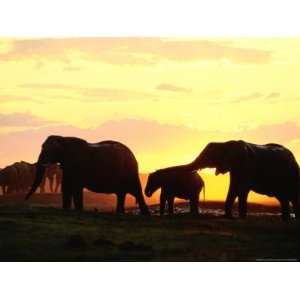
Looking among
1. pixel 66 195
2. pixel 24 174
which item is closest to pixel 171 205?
pixel 66 195

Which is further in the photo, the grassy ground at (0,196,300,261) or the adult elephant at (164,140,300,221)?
the adult elephant at (164,140,300,221)

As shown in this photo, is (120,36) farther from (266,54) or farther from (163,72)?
(266,54)

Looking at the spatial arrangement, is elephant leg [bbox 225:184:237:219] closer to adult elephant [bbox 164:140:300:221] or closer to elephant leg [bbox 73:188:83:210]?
adult elephant [bbox 164:140:300:221]

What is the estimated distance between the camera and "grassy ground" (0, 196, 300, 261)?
9680 millimetres

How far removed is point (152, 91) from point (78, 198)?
4.76 ft

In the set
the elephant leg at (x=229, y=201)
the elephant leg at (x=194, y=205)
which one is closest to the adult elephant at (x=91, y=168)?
the elephant leg at (x=194, y=205)

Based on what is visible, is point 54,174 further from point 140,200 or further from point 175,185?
point 175,185

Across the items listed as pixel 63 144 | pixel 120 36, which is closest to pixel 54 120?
pixel 63 144

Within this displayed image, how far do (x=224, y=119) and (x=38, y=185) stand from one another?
216 cm

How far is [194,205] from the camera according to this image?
1056cm

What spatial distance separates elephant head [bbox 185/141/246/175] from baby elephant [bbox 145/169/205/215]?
175 millimetres

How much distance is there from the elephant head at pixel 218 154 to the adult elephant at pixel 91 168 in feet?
2.20

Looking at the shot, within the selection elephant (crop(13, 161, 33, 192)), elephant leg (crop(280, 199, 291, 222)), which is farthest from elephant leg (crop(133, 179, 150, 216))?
elephant leg (crop(280, 199, 291, 222))

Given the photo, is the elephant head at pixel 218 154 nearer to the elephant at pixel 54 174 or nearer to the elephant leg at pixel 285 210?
the elephant leg at pixel 285 210
